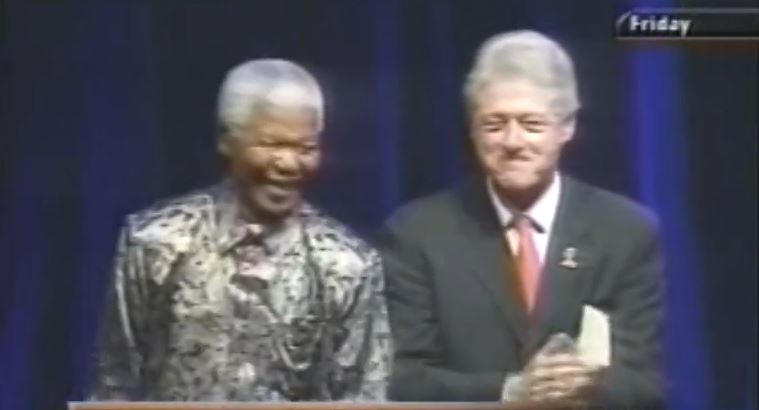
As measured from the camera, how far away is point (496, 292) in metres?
1.72

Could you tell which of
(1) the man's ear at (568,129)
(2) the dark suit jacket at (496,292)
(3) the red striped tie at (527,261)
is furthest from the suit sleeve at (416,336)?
(1) the man's ear at (568,129)

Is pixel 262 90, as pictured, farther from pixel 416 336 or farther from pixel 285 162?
pixel 416 336

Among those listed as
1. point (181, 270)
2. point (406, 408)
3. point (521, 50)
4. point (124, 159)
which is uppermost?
point (521, 50)

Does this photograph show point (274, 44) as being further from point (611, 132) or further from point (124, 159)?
point (611, 132)

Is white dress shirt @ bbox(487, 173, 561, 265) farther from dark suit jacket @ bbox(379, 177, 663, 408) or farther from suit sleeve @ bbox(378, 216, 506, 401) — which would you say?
suit sleeve @ bbox(378, 216, 506, 401)

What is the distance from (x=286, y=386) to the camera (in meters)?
1.68

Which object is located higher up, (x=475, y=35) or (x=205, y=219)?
(x=475, y=35)

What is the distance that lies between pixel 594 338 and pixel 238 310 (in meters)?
0.45

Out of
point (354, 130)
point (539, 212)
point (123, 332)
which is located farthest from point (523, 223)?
point (123, 332)

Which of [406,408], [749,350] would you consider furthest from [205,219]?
[749,350]

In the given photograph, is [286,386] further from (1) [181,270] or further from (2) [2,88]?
(2) [2,88]

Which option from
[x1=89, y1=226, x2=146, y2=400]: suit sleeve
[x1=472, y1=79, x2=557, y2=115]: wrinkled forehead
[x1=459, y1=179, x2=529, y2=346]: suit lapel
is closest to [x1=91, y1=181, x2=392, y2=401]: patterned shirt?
[x1=89, y1=226, x2=146, y2=400]: suit sleeve

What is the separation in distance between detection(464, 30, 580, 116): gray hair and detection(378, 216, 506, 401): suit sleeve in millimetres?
206

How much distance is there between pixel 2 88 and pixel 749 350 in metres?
1.02
